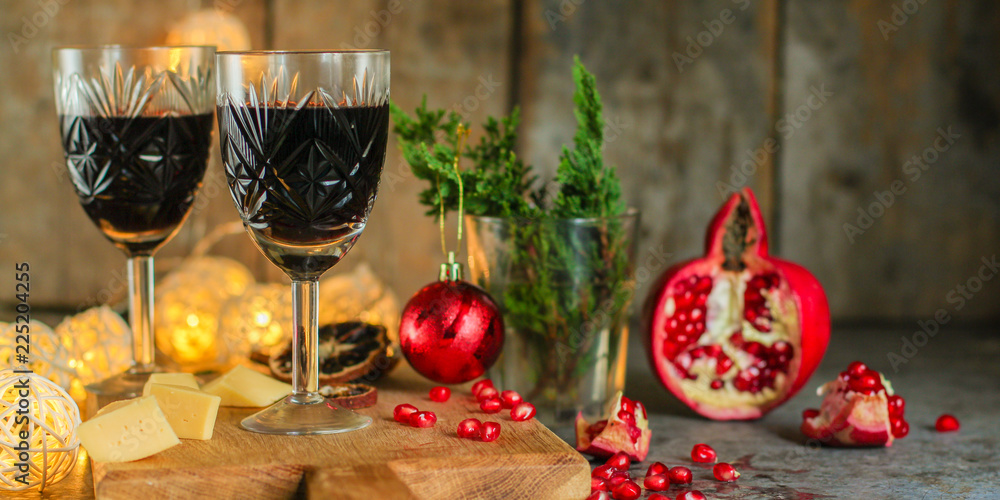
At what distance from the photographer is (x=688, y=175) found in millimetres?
2051

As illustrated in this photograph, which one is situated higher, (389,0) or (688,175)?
(389,0)

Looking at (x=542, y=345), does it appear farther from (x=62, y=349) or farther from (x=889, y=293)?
(x=889, y=293)

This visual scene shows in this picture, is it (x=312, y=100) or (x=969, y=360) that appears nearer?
(x=312, y=100)

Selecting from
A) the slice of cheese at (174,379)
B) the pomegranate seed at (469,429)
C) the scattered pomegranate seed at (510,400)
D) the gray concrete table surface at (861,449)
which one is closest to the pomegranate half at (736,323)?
the gray concrete table surface at (861,449)

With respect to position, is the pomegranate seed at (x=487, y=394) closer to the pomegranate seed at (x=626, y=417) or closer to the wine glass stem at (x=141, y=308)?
the pomegranate seed at (x=626, y=417)

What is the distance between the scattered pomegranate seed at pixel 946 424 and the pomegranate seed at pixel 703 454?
0.37m

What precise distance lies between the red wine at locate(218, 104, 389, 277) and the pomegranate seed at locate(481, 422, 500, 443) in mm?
247

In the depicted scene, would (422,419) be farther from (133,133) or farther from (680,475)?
(133,133)

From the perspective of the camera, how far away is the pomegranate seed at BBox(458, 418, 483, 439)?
1.01 meters

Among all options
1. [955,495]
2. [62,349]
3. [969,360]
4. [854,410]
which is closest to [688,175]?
[969,360]

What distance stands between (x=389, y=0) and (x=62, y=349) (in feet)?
3.52

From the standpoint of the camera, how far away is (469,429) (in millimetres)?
1007

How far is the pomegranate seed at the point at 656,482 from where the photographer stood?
1000 millimetres

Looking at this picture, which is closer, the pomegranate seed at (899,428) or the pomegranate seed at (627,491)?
the pomegranate seed at (627,491)
